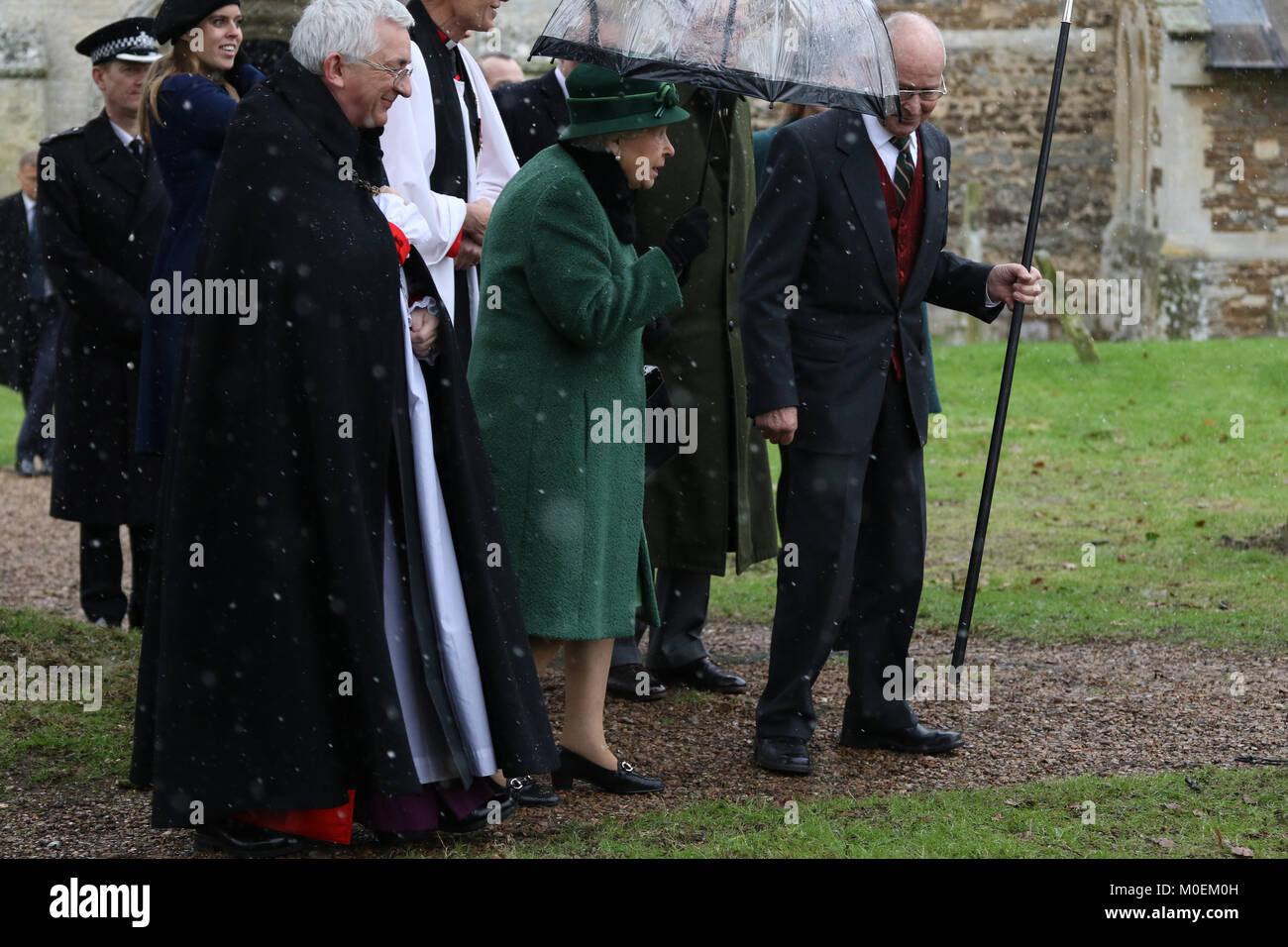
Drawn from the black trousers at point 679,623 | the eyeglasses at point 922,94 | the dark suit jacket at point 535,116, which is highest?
the dark suit jacket at point 535,116

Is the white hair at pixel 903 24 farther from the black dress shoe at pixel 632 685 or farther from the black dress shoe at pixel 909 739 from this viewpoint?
the black dress shoe at pixel 632 685

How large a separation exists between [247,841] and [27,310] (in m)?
8.19

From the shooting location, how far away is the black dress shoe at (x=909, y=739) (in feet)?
18.1

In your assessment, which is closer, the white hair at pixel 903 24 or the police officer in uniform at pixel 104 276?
the white hair at pixel 903 24

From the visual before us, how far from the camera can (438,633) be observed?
14.3ft

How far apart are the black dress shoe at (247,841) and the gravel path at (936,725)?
3.7 inches

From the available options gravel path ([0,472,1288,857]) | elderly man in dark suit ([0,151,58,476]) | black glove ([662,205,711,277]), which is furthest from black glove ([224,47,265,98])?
elderly man in dark suit ([0,151,58,476])

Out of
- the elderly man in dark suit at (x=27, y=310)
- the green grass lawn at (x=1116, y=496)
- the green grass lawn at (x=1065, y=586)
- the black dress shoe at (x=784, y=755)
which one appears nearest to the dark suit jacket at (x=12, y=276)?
the elderly man in dark suit at (x=27, y=310)

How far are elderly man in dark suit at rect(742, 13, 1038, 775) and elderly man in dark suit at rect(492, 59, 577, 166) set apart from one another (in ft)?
4.86

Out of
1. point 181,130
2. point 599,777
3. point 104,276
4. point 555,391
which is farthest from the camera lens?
point 104,276

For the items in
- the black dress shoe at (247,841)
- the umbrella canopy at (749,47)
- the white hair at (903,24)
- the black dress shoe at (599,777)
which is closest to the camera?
the black dress shoe at (247,841)

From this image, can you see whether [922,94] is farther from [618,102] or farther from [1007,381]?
[618,102]

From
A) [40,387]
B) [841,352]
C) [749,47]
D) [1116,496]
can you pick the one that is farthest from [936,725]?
[40,387]

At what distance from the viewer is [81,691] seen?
20.2 feet
